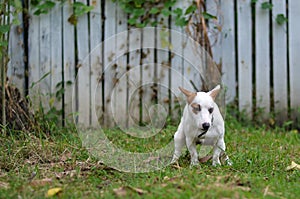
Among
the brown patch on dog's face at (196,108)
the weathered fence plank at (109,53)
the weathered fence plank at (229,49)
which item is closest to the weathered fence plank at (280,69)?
the weathered fence plank at (229,49)

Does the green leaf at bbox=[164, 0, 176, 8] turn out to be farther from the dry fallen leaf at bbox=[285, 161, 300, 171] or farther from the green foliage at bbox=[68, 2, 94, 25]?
the dry fallen leaf at bbox=[285, 161, 300, 171]

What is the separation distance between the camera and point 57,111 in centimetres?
625

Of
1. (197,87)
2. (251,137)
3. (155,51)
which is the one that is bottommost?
(251,137)

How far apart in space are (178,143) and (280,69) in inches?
111

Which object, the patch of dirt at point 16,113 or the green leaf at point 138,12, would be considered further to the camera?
Answer: the green leaf at point 138,12

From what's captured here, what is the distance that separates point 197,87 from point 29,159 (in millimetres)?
2811

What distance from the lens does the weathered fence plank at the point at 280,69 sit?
254 inches

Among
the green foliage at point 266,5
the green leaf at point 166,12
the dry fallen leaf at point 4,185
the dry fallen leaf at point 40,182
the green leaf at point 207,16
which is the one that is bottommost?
the dry fallen leaf at point 4,185

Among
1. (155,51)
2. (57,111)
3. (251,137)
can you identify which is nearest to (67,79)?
(57,111)

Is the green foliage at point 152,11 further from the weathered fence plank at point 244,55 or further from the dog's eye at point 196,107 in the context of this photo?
the dog's eye at point 196,107

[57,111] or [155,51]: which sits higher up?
[155,51]

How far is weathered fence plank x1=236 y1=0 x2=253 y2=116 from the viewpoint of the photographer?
6.43 metres

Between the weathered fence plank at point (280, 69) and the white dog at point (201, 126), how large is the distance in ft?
8.57

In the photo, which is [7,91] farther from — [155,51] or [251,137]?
[251,137]
